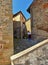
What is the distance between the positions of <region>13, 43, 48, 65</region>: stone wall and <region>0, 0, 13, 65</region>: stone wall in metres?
1.02

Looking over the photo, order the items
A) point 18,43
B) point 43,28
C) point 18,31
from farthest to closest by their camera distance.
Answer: point 18,31
point 43,28
point 18,43

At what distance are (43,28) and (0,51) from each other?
2.26m

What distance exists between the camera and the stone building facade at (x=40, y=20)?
8070 millimetres

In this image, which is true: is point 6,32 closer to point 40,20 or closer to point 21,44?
point 21,44

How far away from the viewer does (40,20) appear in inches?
320

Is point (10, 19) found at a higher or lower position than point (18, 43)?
higher

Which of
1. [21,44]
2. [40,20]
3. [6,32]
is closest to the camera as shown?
[6,32]

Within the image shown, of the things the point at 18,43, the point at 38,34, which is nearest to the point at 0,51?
the point at 18,43

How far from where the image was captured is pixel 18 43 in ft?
23.8

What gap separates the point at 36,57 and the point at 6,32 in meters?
1.43

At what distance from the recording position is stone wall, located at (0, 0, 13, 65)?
6.49 m

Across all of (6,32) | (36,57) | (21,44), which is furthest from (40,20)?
(36,57)

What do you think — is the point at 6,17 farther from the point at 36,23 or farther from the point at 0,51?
the point at 36,23

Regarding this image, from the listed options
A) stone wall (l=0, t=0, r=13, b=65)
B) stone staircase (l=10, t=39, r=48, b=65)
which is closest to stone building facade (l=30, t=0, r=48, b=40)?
stone wall (l=0, t=0, r=13, b=65)
